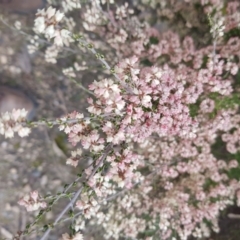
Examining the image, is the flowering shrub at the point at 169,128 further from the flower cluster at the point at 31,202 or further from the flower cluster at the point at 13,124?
the flower cluster at the point at 13,124

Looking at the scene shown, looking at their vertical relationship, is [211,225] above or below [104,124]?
above

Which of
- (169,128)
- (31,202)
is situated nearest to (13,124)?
(31,202)

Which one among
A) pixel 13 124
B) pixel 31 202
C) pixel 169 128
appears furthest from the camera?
pixel 169 128

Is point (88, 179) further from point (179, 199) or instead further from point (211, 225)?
point (211, 225)

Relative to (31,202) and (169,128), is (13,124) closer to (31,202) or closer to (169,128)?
(31,202)

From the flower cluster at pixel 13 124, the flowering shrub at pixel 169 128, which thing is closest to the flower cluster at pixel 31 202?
the flowering shrub at pixel 169 128

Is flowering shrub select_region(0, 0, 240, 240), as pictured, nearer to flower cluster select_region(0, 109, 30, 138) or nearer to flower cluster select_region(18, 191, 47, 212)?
flower cluster select_region(18, 191, 47, 212)

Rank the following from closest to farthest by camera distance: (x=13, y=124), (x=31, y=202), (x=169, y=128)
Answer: (x=13, y=124) → (x=31, y=202) → (x=169, y=128)

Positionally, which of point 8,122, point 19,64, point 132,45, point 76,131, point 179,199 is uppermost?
point 132,45

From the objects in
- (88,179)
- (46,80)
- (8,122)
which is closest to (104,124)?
(88,179)
